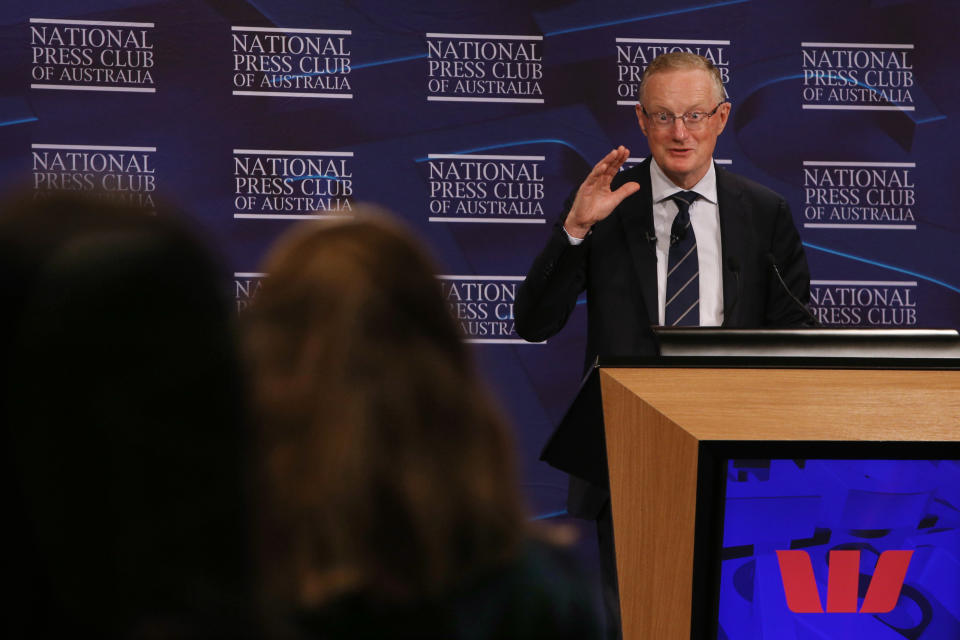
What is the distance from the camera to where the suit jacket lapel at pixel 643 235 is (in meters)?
2.68

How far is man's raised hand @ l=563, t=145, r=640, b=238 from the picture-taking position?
254cm

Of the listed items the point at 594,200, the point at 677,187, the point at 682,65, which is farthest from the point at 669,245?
the point at 682,65

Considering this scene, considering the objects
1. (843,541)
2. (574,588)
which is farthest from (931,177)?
(574,588)

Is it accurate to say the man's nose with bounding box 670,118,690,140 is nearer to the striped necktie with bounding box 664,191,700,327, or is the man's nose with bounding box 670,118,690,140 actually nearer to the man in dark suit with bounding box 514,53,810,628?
the man in dark suit with bounding box 514,53,810,628

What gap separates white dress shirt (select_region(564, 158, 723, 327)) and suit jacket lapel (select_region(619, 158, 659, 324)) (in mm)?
22

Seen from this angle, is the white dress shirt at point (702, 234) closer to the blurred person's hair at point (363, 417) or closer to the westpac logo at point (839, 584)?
the westpac logo at point (839, 584)

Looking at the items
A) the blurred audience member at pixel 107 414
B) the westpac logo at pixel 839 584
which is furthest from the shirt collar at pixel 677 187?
the blurred audience member at pixel 107 414

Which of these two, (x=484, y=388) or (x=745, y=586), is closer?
(x=484, y=388)

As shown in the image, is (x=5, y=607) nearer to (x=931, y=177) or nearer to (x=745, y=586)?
(x=745, y=586)

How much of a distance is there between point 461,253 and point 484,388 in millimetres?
3580

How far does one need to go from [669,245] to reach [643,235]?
0.25 feet

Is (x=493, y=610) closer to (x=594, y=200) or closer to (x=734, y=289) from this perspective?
(x=594, y=200)

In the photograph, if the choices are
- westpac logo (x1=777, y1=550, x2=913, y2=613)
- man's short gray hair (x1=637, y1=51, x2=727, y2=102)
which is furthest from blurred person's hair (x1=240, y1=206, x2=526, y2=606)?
man's short gray hair (x1=637, y1=51, x2=727, y2=102)

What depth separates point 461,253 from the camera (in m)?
4.38
